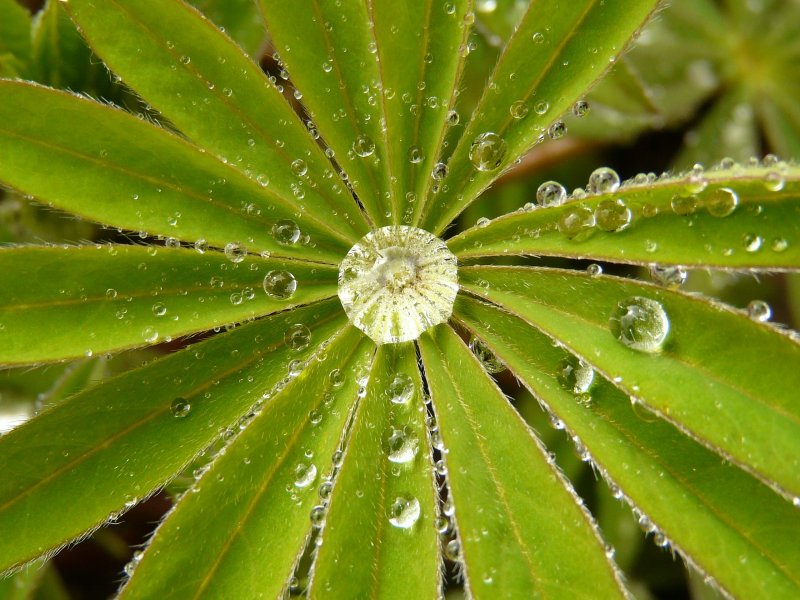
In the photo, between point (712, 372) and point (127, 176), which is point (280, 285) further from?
point (712, 372)

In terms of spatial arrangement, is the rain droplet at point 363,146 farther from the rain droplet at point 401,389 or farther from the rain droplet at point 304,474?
the rain droplet at point 304,474

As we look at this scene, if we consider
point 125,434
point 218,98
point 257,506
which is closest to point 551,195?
point 218,98

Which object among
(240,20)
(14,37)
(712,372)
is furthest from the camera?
(240,20)

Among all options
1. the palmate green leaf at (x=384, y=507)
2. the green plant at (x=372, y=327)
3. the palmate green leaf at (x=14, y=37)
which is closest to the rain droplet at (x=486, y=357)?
the green plant at (x=372, y=327)

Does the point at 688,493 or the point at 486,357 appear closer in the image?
the point at 688,493

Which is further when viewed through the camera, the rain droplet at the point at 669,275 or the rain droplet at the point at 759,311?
the rain droplet at the point at 669,275

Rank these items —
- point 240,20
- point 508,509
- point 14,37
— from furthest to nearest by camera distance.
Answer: point 240,20 → point 14,37 → point 508,509

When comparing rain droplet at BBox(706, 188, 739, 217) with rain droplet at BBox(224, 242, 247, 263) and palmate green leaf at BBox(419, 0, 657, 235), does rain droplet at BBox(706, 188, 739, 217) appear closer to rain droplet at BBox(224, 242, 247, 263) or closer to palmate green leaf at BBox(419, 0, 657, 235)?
palmate green leaf at BBox(419, 0, 657, 235)
